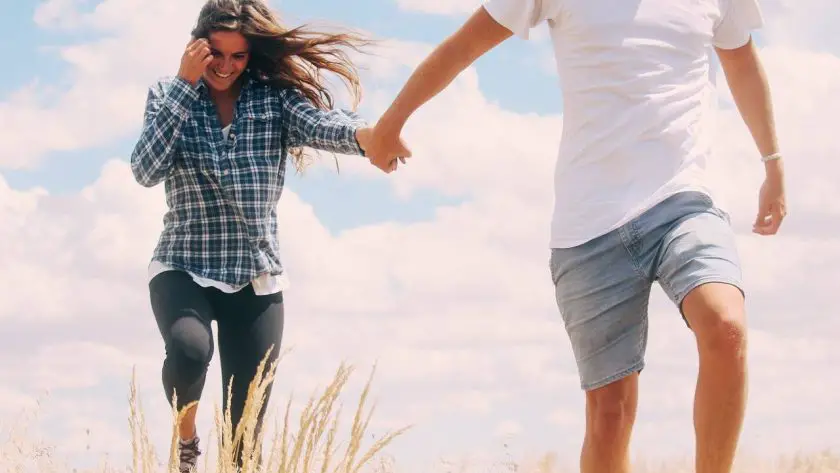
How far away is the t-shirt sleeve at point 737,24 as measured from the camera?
4.39 metres

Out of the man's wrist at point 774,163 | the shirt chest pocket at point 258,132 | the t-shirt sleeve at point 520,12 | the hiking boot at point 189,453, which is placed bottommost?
the hiking boot at point 189,453

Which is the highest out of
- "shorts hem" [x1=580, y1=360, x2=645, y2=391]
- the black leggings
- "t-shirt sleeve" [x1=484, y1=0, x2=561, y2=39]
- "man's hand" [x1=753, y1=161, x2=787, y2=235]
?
"t-shirt sleeve" [x1=484, y1=0, x2=561, y2=39]

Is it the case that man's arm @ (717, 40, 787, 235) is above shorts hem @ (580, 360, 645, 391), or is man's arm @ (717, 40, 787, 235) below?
above

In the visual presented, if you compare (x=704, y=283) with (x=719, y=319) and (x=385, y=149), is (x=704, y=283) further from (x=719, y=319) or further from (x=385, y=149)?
(x=385, y=149)

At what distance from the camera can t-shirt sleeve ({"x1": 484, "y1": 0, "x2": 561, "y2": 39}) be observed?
4.04 m

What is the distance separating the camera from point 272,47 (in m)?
5.64

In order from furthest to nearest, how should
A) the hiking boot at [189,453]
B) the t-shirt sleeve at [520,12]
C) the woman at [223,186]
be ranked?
the hiking boot at [189,453] < the woman at [223,186] < the t-shirt sleeve at [520,12]

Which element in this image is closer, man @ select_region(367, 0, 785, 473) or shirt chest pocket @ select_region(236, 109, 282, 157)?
man @ select_region(367, 0, 785, 473)

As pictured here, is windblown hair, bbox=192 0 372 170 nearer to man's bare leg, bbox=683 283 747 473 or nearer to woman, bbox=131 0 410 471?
woman, bbox=131 0 410 471

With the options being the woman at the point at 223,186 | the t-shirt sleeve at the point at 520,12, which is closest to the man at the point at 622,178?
the t-shirt sleeve at the point at 520,12

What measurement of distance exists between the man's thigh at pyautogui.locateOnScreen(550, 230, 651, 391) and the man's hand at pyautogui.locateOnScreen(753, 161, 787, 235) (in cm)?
92

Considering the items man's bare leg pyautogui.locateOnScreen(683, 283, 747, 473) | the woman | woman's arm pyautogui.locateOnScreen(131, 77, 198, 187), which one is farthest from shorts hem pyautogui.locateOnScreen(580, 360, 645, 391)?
woman's arm pyautogui.locateOnScreen(131, 77, 198, 187)

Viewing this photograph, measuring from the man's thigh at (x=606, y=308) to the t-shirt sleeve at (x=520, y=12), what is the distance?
2.64 feet

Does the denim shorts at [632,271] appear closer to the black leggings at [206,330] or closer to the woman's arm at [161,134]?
the black leggings at [206,330]
